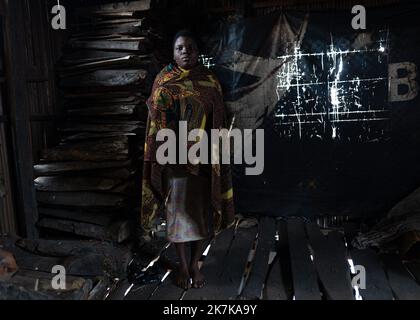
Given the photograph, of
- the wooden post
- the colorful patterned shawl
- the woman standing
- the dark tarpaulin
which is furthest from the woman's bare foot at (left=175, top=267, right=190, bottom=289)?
the dark tarpaulin

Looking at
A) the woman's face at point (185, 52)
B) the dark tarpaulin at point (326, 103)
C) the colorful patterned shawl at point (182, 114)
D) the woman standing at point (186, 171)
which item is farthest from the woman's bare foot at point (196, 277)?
the dark tarpaulin at point (326, 103)

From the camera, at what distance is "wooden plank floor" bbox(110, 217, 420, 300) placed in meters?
3.37

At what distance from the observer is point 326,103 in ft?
17.6

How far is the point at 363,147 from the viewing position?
5.34 m

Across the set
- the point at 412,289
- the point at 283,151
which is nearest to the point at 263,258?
the point at 412,289

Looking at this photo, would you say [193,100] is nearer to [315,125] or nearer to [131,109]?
[131,109]

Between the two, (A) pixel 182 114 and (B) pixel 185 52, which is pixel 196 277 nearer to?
(A) pixel 182 114

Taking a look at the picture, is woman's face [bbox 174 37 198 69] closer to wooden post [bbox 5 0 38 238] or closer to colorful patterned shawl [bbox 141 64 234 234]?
colorful patterned shawl [bbox 141 64 234 234]

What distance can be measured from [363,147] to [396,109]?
665mm

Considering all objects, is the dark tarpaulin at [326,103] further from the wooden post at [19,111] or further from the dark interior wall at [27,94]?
the wooden post at [19,111]

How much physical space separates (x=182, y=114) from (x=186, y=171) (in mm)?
524

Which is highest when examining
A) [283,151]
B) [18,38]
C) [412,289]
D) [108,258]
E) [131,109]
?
[18,38]

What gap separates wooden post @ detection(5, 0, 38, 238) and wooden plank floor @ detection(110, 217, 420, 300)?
4.83ft

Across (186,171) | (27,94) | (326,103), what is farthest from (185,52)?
(326,103)
